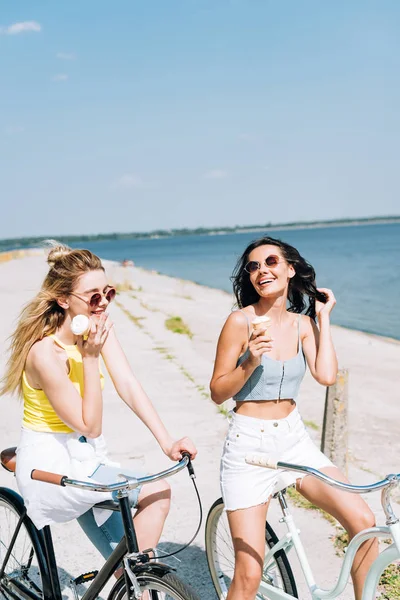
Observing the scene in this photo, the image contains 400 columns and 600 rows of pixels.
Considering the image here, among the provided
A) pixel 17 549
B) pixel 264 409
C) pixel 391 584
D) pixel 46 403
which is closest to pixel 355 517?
pixel 264 409

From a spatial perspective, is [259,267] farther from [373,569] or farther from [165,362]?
[165,362]

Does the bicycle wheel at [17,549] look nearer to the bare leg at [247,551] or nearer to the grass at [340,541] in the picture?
the bare leg at [247,551]

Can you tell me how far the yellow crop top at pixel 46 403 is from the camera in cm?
283

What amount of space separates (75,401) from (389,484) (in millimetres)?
1312

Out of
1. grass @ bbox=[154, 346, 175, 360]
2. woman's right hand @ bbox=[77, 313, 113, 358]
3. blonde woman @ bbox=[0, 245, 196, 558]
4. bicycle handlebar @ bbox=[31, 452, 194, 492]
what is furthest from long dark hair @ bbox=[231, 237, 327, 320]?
grass @ bbox=[154, 346, 175, 360]

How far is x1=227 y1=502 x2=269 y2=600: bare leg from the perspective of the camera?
2.76m

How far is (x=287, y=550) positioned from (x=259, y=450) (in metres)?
0.57

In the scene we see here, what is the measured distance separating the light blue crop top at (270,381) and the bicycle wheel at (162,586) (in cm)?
92

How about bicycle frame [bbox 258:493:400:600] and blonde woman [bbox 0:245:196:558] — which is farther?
blonde woman [bbox 0:245:196:558]

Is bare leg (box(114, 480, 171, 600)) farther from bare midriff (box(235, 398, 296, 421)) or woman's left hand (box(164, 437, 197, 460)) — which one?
bare midriff (box(235, 398, 296, 421))

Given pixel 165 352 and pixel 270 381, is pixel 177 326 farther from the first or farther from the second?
pixel 270 381

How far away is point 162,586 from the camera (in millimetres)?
2393

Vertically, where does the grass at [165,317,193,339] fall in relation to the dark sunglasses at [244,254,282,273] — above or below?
below

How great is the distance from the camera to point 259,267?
3143 millimetres
